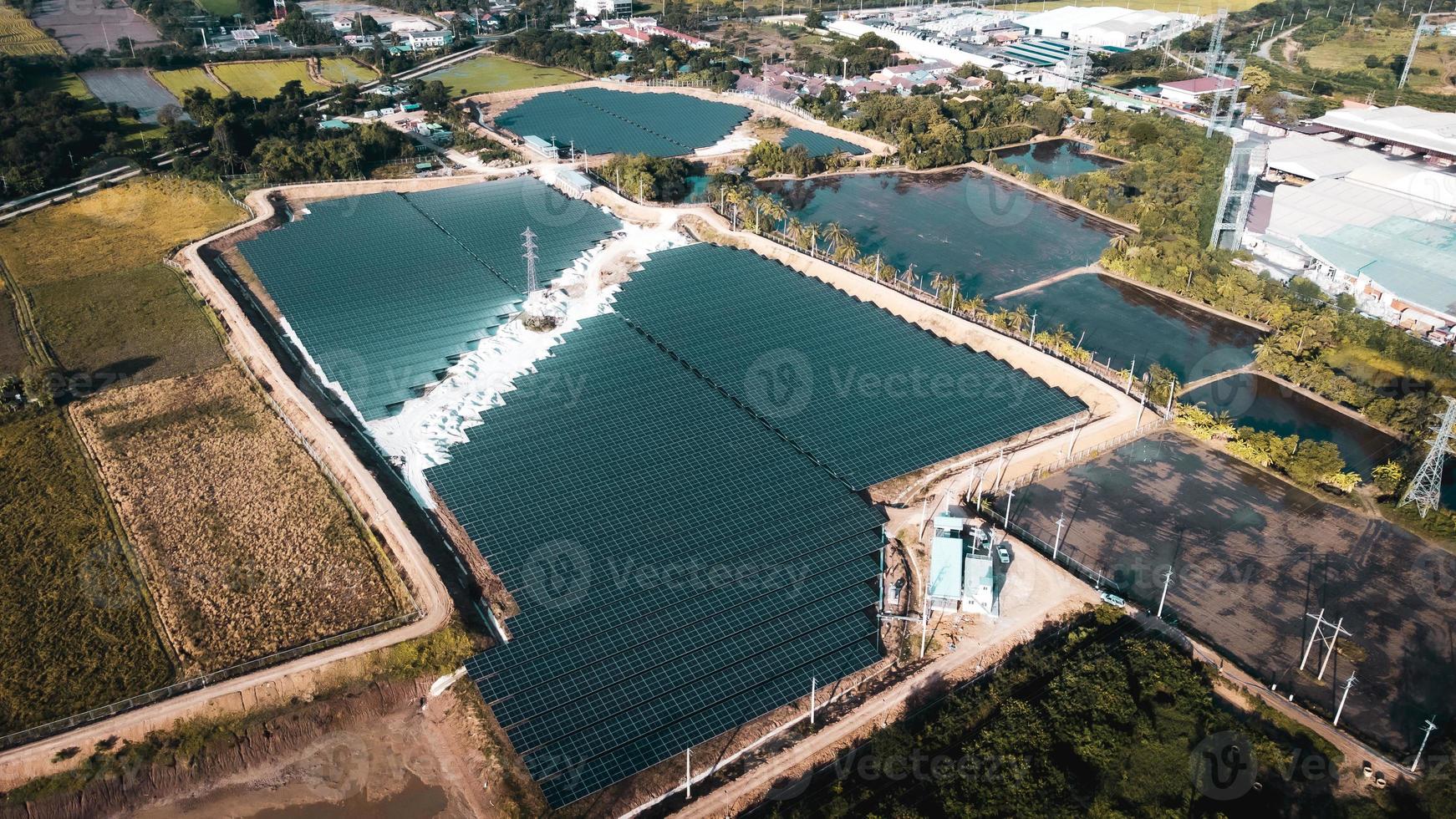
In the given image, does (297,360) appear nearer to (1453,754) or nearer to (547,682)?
(547,682)

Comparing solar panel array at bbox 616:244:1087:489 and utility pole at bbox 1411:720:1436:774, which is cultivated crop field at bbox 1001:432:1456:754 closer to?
utility pole at bbox 1411:720:1436:774

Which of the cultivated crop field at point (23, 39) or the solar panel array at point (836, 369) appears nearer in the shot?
the solar panel array at point (836, 369)

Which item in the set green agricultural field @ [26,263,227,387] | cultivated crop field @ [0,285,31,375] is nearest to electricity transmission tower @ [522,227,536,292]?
green agricultural field @ [26,263,227,387]

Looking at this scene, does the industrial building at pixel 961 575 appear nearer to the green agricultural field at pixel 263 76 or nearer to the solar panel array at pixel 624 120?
the solar panel array at pixel 624 120

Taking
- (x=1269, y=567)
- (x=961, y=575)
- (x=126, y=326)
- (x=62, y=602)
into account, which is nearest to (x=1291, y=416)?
(x=1269, y=567)

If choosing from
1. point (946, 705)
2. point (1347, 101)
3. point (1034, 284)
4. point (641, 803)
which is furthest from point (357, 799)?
point (1347, 101)

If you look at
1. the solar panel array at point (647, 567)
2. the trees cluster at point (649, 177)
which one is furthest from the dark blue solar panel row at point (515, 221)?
the solar panel array at point (647, 567)
